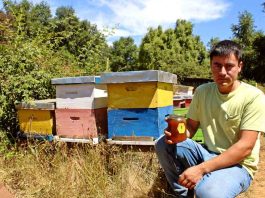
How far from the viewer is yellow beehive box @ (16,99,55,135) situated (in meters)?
4.35

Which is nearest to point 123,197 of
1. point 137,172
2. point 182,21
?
point 137,172

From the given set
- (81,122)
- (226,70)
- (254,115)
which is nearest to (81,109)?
(81,122)

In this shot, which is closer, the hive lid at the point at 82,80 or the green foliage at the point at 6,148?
the hive lid at the point at 82,80

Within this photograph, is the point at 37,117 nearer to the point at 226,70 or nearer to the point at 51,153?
the point at 51,153

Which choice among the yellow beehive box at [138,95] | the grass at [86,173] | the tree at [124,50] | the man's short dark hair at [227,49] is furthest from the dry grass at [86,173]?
the tree at [124,50]

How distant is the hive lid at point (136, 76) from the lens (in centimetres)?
360

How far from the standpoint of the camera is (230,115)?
2.64 meters

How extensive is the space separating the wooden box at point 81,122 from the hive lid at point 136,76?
1.55 ft

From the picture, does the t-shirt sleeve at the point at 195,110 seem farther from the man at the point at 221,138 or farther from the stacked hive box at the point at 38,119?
the stacked hive box at the point at 38,119

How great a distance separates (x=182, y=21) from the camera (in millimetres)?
41250

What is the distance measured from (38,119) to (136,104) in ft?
4.76

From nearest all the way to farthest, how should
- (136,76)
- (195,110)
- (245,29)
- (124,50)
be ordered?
(195,110) < (136,76) < (245,29) < (124,50)

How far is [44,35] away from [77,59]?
30.2 inches

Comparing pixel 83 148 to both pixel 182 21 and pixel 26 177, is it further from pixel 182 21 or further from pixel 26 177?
pixel 182 21
